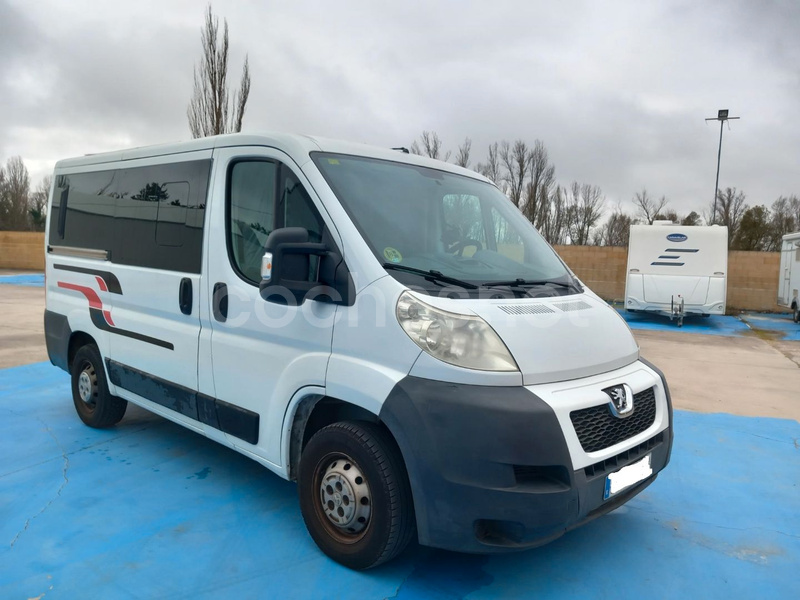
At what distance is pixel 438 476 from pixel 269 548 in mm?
1227

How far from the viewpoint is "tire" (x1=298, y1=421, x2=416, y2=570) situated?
260 centimetres

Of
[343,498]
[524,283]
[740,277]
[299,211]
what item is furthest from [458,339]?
[740,277]

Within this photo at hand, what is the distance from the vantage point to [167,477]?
3.93m

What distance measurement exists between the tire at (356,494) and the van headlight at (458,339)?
52 cm

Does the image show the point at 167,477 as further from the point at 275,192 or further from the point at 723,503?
the point at 723,503

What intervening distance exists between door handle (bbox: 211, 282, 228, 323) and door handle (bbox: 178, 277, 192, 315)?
0.26 metres

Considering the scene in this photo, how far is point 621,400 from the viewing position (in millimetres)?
2723

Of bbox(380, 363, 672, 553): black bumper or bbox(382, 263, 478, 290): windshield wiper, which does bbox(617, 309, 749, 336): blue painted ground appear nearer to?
bbox(382, 263, 478, 290): windshield wiper

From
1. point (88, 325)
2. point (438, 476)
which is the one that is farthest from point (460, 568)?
point (88, 325)

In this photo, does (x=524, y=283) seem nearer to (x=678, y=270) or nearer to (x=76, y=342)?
(x=76, y=342)

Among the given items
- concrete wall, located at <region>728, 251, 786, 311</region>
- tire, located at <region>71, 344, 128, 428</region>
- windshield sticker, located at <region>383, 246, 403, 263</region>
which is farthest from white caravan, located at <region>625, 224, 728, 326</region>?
windshield sticker, located at <region>383, 246, 403, 263</region>

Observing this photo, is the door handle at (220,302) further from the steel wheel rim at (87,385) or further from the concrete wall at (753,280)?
the concrete wall at (753,280)

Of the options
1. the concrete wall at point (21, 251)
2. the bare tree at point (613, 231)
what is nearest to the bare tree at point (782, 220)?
the bare tree at point (613, 231)

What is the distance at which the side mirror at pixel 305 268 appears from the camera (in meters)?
2.69
